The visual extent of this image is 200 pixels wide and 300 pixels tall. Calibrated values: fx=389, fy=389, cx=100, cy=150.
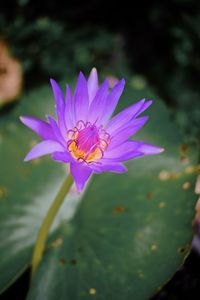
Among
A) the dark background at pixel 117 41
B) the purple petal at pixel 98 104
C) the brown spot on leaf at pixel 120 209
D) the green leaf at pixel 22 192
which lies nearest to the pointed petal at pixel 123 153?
the purple petal at pixel 98 104

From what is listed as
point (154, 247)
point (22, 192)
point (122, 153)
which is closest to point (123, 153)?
point (122, 153)

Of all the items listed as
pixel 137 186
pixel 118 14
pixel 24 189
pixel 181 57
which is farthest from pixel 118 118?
pixel 118 14

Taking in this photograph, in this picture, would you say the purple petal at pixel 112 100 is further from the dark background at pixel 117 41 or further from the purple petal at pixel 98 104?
the dark background at pixel 117 41

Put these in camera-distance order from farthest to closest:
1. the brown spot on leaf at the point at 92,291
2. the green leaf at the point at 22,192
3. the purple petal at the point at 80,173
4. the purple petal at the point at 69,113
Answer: the green leaf at the point at 22,192 → the brown spot on leaf at the point at 92,291 → the purple petal at the point at 69,113 → the purple petal at the point at 80,173

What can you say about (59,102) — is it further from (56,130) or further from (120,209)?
(120,209)

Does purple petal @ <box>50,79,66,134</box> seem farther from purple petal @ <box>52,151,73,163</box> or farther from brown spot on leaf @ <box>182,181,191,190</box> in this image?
brown spot on leaf @ <box>182,181,191,190</box>
